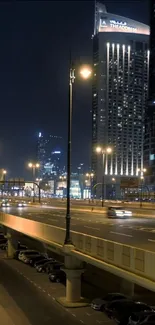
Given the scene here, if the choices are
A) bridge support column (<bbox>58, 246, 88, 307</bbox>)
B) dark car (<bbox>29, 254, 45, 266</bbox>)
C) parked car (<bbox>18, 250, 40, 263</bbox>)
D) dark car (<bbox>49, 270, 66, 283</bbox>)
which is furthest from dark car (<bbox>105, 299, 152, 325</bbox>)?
parked car (<bbox>18, 250, 40, 263</bbox>)

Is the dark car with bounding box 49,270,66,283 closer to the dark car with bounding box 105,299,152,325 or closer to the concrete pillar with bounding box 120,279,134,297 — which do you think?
the concrete pillar with bounding box 120,279,134,297

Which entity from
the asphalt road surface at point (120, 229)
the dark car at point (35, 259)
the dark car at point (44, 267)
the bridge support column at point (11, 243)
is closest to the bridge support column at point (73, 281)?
the asphalt road surface at point (120, 229)

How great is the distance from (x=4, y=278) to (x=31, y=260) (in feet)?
25.8

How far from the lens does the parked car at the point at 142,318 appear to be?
84.5 ft

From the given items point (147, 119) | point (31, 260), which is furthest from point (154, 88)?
point (31, 260)

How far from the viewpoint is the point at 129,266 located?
18188mm

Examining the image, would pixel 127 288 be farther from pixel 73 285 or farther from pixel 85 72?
pixel 85 72

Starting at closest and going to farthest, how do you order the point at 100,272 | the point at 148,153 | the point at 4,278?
the point at 100,272 → the point at 4,278 → the point at 148,153

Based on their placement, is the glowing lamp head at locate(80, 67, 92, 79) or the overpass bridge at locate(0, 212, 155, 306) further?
the glowing lamp head at locate(80, 67, 92, 79)

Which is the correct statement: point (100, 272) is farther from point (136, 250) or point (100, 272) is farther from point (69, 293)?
point (136, 250)

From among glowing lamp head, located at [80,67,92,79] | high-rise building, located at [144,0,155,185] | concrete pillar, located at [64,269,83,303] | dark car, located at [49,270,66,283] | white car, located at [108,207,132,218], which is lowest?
dark car, located at [49,270,66,283]

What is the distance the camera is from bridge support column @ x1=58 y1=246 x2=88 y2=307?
2994 centimetres

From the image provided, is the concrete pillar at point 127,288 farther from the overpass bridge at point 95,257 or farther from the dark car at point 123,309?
the dark car at point 123,309

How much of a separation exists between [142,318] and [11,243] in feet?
107
